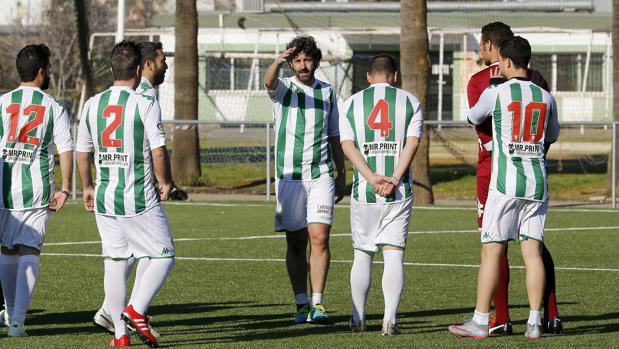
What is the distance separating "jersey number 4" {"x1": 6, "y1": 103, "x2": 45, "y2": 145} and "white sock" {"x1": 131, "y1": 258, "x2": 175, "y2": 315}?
1.36 metres

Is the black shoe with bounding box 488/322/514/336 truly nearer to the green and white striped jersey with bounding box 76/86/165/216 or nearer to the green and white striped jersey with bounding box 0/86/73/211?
the green and white striped jersey with bounding box 76/86/165/216

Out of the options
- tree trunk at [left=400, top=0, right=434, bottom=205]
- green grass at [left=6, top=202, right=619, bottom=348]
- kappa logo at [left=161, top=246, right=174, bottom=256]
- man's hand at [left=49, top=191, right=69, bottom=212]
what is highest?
tree trunk at [left=400, top=0, right=434, bottom=205]

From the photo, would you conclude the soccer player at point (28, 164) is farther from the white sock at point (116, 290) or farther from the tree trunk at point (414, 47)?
the tree trunk at point (414, 47)

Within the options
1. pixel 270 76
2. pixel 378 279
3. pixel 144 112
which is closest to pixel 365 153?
pixel 270 76

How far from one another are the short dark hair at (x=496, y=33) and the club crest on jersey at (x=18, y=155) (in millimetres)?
3271

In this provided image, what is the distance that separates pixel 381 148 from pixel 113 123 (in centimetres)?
195

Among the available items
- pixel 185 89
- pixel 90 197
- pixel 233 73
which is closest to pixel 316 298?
pixel 90 197

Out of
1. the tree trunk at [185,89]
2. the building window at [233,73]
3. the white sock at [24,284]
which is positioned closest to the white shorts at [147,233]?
the white sock at [24,284]

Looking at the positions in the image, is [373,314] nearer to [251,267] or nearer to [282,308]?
[282,308]

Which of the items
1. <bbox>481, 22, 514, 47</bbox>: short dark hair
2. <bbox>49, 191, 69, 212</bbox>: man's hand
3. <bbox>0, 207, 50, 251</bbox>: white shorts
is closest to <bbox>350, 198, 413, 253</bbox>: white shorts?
<bbox>481, 22, 514, 47</bbox>: short dark hair

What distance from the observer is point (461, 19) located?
51281mm

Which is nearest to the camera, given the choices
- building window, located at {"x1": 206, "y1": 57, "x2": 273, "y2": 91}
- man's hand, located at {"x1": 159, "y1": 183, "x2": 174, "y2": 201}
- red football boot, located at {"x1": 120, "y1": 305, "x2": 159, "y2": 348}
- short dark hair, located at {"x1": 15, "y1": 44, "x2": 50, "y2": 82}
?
red football boot, located at {"x1": 120, "y1": 305, "x2": 159, "y2": 348}

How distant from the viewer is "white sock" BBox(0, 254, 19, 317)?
30.8 feet

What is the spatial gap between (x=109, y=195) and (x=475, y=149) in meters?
23.7
